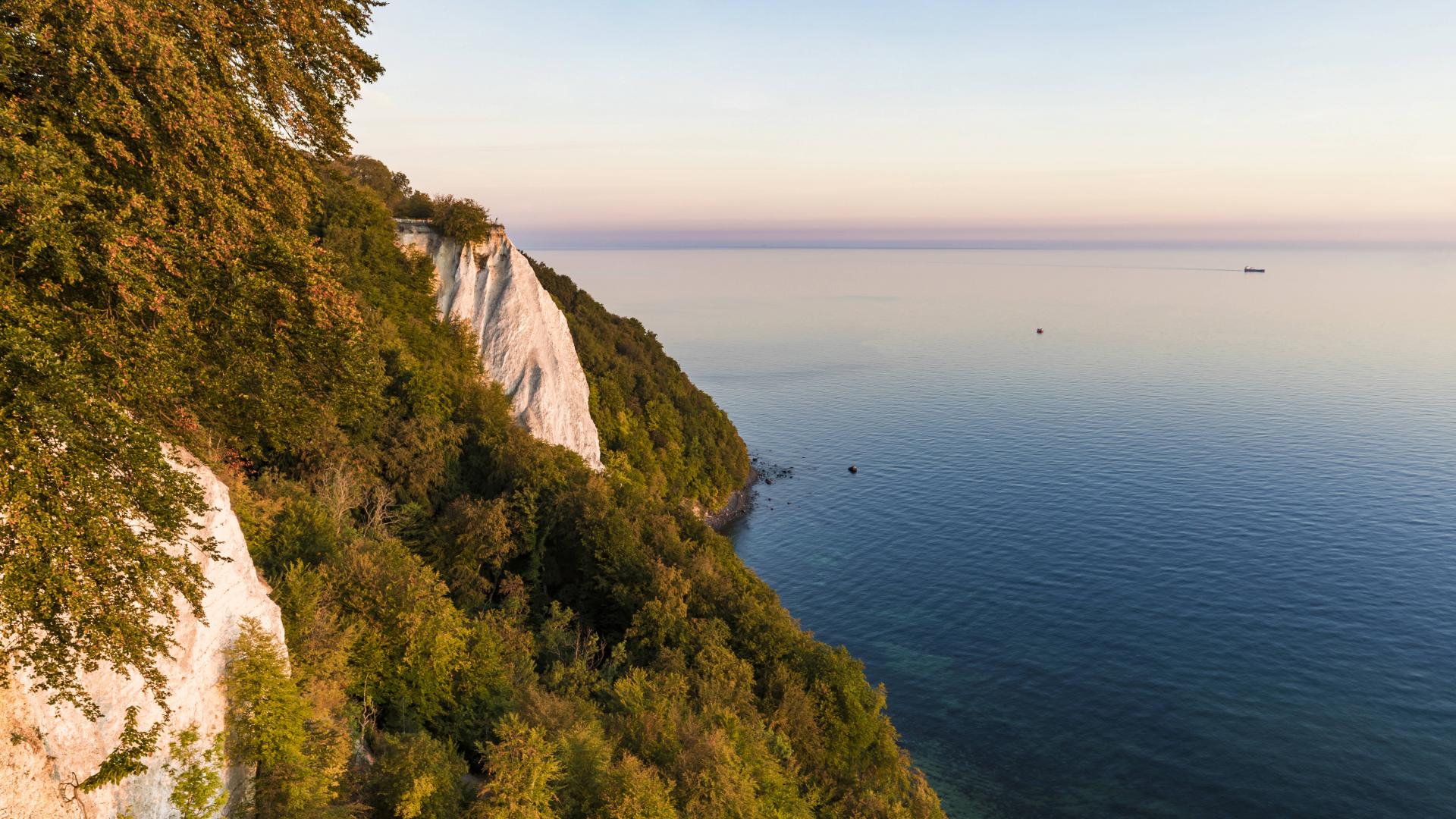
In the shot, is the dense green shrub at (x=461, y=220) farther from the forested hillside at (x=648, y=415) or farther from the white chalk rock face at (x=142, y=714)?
the white chalk rock face at (x=142, y=714)

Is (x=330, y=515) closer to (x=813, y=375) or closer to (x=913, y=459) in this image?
(x=913, y=459)

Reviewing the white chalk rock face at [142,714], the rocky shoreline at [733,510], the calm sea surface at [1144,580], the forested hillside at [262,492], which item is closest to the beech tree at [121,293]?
the forested hillside at [262,492]

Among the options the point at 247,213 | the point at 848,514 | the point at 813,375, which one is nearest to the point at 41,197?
the point at 247,213

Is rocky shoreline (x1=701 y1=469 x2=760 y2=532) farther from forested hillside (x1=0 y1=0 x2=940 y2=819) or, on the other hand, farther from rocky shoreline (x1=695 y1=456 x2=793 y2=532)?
forested hillside (x1=0 y1=0 x2=940 y2=819)

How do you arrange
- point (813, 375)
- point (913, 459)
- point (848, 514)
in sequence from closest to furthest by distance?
point (848, 514) → point (913, 459) → point (813, 375)

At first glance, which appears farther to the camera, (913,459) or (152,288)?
(913,459)

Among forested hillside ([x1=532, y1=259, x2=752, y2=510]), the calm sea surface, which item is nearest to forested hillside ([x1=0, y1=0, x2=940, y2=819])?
the calm sea surface

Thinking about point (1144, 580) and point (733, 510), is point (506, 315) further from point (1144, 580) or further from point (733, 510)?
point (1144, 580)
